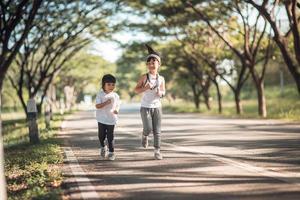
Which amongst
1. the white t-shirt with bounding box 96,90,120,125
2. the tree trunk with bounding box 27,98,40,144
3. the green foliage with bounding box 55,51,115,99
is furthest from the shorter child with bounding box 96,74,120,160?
the green foliage with bounding box 55,51,115,99

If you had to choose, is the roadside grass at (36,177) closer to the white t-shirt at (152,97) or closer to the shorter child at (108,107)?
the shorter child at (108,107)

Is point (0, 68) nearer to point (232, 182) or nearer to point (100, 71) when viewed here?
point (232, 182)

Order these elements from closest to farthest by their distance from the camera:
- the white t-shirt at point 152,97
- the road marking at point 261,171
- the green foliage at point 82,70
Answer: the road marking at point 261,171
the white t-shirt at point 152,97
the green foliage at point 82,70

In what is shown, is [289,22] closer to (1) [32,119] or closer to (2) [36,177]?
(1) [32,119]

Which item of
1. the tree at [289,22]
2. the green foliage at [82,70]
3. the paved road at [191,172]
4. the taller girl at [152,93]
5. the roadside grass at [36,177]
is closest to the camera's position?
the paved road at [191,172]

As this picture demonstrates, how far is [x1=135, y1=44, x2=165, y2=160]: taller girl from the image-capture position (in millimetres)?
9094

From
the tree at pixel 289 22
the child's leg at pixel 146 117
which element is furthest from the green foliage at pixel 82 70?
the child's leg at pixel 146 117

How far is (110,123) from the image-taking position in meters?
9.55

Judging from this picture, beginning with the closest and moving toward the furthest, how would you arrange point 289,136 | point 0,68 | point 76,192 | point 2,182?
point 2,182
point 76,192
point 289,136
point 0,68

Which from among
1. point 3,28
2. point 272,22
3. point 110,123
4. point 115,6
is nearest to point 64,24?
point 115,6

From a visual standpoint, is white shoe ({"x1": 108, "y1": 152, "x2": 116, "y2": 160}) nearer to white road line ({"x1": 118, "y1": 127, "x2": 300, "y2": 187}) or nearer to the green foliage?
white road line ({"x1": 118, "y1": 127, "x2": 300, "y2": 187})

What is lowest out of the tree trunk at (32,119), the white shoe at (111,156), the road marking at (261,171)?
the road marking at (261,171)

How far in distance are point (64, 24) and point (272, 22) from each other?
14.5 metres

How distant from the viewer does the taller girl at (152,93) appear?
9.09m
